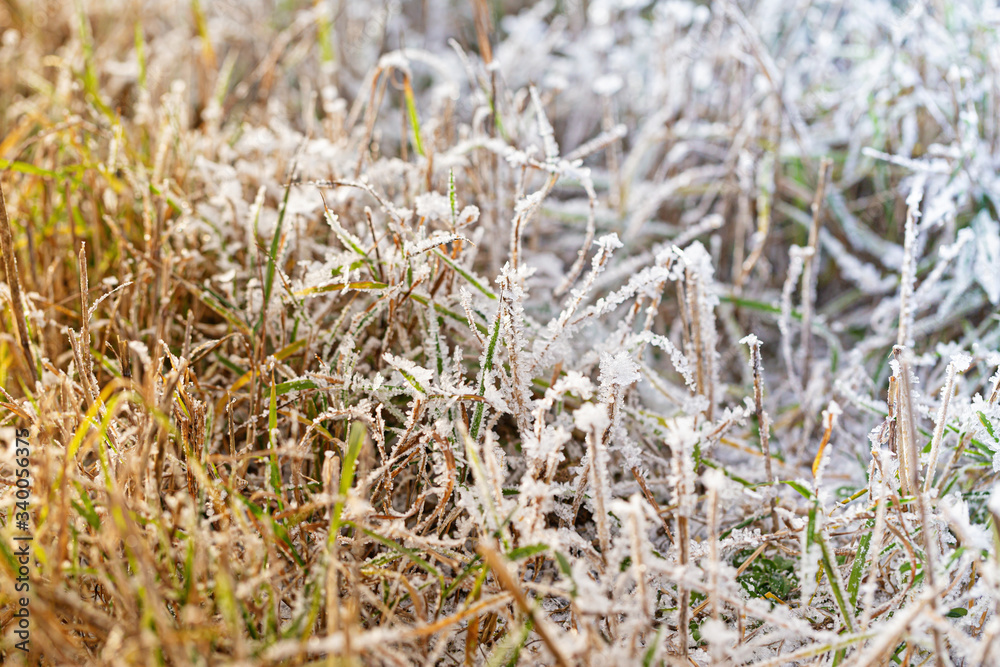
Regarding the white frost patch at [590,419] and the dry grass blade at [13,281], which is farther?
the dry grass blade at [13,281]

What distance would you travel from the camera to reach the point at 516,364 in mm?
805

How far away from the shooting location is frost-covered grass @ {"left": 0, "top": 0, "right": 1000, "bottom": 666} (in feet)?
2.11

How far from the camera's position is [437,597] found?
29.0 inches

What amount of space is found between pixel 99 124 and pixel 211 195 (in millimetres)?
315

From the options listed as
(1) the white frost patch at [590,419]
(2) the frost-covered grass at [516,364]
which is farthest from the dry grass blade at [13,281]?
(1) the white frost patch at [590,419]

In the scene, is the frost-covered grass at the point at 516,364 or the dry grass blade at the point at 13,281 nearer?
the frost-covered grass at the point at 516,364

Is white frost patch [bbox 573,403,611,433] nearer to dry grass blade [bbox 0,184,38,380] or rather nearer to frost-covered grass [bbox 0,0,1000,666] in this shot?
frost-covered grass [bbox 0,0,1000,666]

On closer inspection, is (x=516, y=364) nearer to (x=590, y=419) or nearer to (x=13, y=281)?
(x=590, y=419)

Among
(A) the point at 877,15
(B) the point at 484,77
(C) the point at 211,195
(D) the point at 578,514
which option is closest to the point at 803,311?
(D) the point at 578,514

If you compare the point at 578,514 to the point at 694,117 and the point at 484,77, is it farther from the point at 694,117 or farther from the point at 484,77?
the point at 694,117

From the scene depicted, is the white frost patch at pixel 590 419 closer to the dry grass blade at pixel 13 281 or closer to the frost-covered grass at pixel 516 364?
the frost-covered grass at pixel 516 364

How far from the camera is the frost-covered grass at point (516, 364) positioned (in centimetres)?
64

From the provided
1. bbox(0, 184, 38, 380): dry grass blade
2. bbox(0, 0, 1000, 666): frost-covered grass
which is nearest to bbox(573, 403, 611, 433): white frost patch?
bbox(0, 0, 1000, 666): frost-covered grass

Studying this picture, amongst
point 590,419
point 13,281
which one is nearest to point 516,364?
point 590,419
